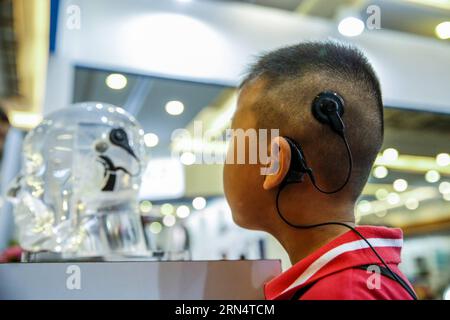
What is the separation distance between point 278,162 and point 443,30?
66.4 inches

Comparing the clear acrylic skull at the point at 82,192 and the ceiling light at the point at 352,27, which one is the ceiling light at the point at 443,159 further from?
the clear acrylic skull at the point at 82,192

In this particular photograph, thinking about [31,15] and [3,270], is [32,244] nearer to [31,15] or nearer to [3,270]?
[3,270]

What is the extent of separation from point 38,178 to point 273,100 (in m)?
0.58

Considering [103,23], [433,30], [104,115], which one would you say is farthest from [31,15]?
[433,30]

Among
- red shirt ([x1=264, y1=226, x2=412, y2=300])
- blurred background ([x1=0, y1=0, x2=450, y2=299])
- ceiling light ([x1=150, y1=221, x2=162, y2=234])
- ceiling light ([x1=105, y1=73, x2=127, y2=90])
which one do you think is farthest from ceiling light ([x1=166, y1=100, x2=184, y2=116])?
red shirt ([x1=264, y1=226, x2=412, y2=300])

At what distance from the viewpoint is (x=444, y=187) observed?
2.52 meters

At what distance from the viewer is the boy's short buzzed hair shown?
0.57 m

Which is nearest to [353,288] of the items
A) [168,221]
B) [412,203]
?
[168,221]

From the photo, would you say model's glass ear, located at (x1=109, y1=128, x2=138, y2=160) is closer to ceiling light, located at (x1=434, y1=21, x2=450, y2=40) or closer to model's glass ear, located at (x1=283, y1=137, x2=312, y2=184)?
model's glass ear, located at (x1=283, y1=137, x2=312, y2=184)

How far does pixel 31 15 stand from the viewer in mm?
1890

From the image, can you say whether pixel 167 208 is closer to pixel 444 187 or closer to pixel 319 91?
pixel 444 187

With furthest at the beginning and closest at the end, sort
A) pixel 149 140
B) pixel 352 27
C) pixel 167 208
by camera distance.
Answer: pixel 167 208 → pixel 352 27 → pixel 149 140

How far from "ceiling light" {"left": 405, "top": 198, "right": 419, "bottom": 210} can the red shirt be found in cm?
286
